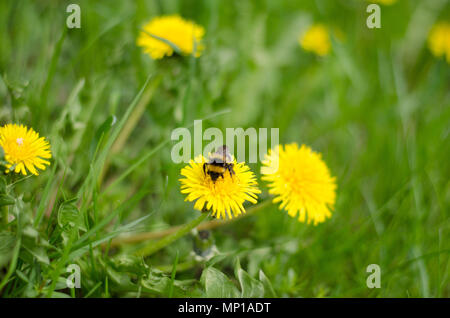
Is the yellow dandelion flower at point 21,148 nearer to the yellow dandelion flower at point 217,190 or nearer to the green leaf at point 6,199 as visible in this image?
the green leaf at point 6,199

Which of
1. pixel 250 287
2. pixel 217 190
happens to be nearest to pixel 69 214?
pixel 217 190

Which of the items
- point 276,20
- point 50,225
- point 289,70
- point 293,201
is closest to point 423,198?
point 293,201

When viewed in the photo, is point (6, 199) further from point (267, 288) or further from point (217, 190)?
point (267, 288)

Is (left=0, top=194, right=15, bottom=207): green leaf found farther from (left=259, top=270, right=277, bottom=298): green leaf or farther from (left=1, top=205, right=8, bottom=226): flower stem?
(left=259, top=270, right=277, bottom=298): green leaf

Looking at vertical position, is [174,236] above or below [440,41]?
below

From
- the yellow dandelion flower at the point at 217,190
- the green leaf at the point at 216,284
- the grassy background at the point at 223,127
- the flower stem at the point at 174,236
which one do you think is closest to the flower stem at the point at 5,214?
the grassy background at the point at 223,127

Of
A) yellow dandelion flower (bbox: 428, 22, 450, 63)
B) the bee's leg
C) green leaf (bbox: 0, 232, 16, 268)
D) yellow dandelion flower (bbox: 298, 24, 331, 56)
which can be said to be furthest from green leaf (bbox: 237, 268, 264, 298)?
yellow dandelion flower (bbox: 428, 22, 450, 63)
